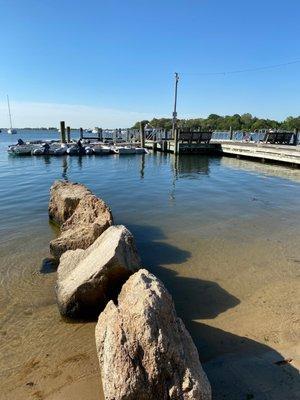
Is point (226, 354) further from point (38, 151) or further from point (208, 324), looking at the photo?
point (38, 151)

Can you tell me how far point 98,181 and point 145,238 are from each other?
12557 mm

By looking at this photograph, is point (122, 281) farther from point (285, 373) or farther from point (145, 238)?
point (145, 238)

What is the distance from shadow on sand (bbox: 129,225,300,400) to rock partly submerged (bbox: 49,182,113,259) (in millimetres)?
1875

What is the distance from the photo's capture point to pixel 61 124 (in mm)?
45656

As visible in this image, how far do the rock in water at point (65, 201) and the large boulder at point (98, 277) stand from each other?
16.8ft

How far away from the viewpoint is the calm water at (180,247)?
5.96 m

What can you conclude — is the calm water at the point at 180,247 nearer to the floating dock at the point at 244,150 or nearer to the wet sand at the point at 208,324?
the wet sand at the point at 208,324

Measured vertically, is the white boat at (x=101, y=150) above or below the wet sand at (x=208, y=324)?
below

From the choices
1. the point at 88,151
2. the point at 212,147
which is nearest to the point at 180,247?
the point at 212,147

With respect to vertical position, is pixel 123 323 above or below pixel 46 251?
above

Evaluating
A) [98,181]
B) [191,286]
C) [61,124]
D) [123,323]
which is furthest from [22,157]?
[123,323]

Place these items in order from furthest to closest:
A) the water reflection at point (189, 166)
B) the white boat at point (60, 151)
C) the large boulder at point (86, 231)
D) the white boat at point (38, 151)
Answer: the white boat at point (60, 151) → the white boat at point (38, 151) → the water reflection at point (189, 166) → the large boulder at point (86, 231)

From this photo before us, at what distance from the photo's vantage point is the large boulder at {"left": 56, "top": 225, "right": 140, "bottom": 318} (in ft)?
19.5

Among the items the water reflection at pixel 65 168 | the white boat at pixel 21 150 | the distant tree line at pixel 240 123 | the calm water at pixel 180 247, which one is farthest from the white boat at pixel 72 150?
the distant tree line at pixel 240 123
